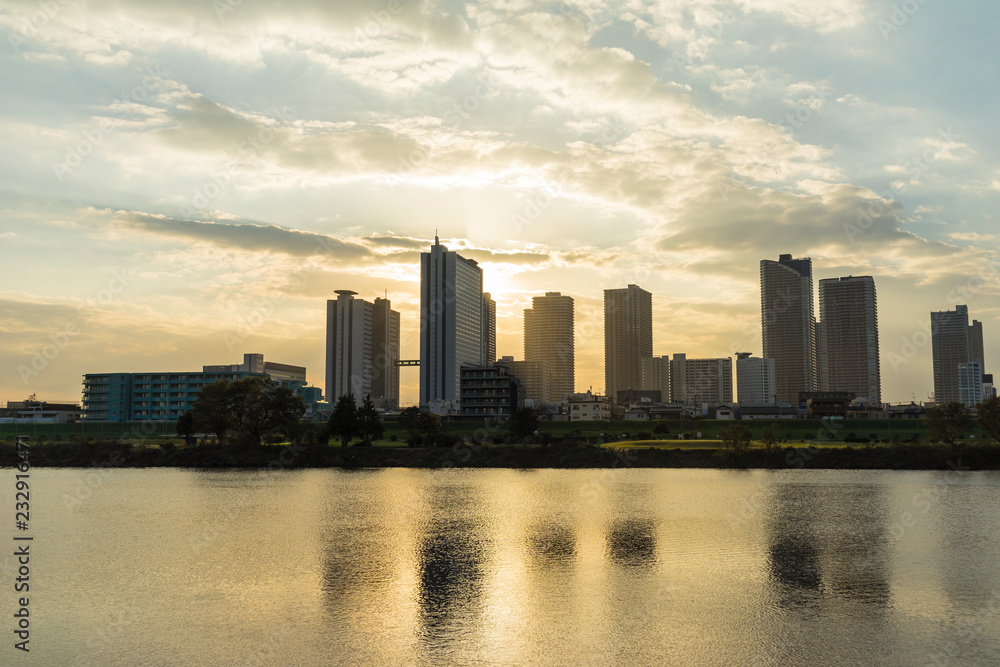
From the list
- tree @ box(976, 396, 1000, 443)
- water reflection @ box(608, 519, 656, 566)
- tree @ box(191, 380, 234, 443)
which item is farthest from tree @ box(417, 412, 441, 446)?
tree @ box(976, 396, 1000, 443)

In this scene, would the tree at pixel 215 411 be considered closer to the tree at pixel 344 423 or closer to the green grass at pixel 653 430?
the tree at pixel 344 423

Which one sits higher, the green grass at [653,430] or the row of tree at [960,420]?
the row of tree at [960,420]

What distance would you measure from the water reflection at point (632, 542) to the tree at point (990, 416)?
86523mm

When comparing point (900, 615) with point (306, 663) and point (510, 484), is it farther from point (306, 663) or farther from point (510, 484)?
point (510, 484)

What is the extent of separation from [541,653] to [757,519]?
33928 millimetres

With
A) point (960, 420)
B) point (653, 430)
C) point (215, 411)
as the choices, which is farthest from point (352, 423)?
point (960, 420)

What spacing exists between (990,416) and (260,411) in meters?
123

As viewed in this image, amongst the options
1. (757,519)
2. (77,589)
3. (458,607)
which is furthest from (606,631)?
(757,519)

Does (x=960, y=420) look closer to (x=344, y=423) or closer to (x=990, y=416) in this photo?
(x=990, y=416)

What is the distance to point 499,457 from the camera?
124 meters

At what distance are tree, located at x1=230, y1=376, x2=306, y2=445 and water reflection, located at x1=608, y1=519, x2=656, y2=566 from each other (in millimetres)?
96060

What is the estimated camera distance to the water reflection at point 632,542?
3828 cm

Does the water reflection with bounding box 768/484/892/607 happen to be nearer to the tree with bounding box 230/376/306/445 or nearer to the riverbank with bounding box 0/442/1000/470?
the riverbank with bounding box 0/442/1000/470

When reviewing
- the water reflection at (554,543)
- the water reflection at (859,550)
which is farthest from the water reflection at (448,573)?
the water reflection at (859,550)
